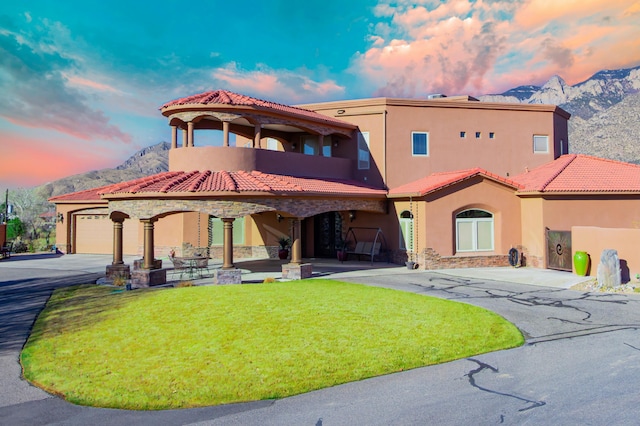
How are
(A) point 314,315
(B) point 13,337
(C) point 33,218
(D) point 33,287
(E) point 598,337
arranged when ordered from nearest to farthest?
(E) point 598,337 → (B) point 13,337 → (A) point 314,315 → (D) point 33,287 → (C) point 33,218

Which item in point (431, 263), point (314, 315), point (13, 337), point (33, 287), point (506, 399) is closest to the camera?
point (506, 399)

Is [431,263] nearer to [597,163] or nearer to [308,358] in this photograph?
[597,163]

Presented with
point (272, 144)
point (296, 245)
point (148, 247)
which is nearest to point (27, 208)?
point (272, 144)

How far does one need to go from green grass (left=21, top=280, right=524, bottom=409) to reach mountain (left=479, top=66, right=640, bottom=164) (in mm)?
46630

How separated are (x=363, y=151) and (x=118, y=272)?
46.8 ft

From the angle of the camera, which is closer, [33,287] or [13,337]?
[13,337]

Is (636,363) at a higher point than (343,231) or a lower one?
lower

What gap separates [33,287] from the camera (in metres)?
17.8

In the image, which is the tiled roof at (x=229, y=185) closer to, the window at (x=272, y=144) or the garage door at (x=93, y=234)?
the window at (x=272, y=144)

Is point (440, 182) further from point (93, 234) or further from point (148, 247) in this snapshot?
point (93, 234)

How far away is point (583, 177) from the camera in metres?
22.4

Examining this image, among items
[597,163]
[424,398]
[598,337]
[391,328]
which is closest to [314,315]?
[391,328]

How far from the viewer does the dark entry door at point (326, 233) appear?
26.4 meters

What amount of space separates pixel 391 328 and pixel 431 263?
11.1m
